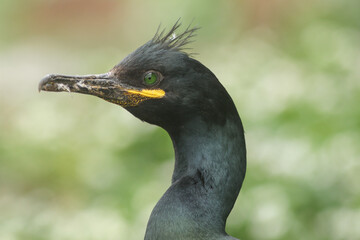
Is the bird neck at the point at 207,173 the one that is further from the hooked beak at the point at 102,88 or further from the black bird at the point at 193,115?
the hooked beak at the point at 102,88

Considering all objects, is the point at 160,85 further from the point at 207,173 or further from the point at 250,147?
the point at 250,147

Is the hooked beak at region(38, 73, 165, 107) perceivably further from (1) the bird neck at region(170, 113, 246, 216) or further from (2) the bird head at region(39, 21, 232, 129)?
(1) the bird neck at region(170, 113, 246, 216)

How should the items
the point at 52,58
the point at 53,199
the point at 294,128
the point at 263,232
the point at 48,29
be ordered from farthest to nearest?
the point at 48,29 < the point at 52,58 < the point at 53,199 < the point at 294,128 < the point at 263,232

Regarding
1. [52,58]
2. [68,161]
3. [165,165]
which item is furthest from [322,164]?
[52,58]

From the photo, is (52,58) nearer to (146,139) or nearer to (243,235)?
(146,139)

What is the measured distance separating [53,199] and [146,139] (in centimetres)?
128

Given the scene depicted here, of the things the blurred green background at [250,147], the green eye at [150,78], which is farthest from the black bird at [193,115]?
the blurred green background at [250,147]

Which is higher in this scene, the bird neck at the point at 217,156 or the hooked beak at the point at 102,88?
the hooked beak at the point at 102,88

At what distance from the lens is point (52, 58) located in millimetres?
14852

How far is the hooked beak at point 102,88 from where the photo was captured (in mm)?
3713

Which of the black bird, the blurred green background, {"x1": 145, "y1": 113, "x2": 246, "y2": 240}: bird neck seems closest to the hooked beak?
the black bird

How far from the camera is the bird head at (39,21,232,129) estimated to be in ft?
12.1

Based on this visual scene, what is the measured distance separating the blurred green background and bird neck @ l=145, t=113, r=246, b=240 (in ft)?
7.67

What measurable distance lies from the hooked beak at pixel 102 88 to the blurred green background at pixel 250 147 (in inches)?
104
